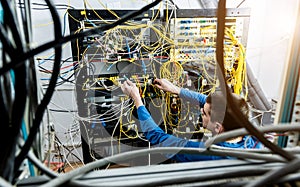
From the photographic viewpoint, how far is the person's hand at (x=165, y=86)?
1.71 m

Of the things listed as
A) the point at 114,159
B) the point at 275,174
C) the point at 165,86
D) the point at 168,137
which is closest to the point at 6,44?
the point at 114,159

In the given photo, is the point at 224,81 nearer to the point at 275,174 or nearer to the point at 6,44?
the point at 275,174

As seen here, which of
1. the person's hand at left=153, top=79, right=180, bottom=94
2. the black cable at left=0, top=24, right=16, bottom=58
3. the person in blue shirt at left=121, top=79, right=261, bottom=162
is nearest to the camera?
the black cable at left=0, top=24, right=16, bottom=58

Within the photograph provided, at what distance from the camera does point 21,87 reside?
0.33 m

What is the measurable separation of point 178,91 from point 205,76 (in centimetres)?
30

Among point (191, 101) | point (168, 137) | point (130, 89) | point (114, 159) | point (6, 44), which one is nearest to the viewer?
point (6, 44)

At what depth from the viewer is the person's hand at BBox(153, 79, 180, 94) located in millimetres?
1708

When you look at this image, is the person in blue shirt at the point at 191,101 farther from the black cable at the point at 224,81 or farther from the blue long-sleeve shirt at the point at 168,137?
the black cable at the point at 224,81

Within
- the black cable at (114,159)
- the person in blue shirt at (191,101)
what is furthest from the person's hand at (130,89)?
the black cable at (114,159)

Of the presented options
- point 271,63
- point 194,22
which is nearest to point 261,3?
point 271,63

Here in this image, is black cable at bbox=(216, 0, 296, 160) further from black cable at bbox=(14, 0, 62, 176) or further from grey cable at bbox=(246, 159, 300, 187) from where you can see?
black cable at bbox=(14, 0, 62, 176)

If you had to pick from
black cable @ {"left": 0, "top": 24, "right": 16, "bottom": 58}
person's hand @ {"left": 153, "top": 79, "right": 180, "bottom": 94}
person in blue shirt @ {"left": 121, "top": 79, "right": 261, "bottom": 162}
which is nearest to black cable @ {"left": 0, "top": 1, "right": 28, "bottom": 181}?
black cable @ {"left": 0, "top": 24, "right": 16, "bottom": 58}

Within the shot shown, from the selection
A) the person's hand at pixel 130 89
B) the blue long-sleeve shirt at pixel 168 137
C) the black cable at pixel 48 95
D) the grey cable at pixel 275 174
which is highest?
the black cable at pixel 48 95

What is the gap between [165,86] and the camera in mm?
1723
